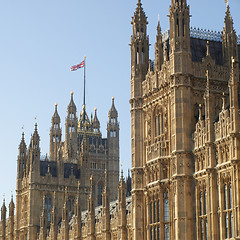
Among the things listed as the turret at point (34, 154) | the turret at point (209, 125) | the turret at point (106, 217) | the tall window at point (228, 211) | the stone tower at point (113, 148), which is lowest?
the tall window at point (228, 211)

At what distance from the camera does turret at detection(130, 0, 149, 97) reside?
216ft

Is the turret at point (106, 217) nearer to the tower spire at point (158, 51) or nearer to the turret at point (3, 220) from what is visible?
the tower spire at point (158, 51)

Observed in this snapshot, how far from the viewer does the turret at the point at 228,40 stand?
63.0 metres

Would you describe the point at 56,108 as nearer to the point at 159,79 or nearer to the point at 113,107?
the point at 113,107

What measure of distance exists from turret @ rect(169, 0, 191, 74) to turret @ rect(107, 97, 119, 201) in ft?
316

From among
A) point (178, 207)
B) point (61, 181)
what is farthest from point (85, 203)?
point (178, 207)

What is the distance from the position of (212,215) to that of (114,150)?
106m

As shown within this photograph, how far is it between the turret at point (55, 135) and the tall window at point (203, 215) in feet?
305

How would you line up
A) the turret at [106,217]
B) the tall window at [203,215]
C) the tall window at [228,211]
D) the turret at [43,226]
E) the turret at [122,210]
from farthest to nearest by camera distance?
the turret at [43,226] → the turret at [106,217] → the turret at [122,210] → the tall window at [203,215] → the tall window at [228,211]

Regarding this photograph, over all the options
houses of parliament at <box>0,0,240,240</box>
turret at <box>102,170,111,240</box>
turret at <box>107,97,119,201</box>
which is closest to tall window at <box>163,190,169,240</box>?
houses of parliament at <box>0,0,240,240</box>

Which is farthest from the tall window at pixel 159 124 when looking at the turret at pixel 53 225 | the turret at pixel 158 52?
the turret at pixel 53 225

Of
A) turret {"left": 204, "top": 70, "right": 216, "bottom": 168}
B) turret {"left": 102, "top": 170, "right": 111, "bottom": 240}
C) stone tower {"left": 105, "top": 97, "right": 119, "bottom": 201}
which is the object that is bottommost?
turret {"left": 102, "top": 170, "right": 111, "bottom": 240}

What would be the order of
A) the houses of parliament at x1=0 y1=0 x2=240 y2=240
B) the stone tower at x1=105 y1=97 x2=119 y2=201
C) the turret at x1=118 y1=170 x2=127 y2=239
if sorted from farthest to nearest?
the stone tower at x1=105 y1=97 x2=119 y2=201
the turret at x1=118 y1=170 x2=127 y2=239
the houses of parliament at x1=0 y1=0 x2=240 y2=240

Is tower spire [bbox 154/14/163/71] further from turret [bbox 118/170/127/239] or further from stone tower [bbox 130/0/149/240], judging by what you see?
turret [bbox 118/170/127/239]
